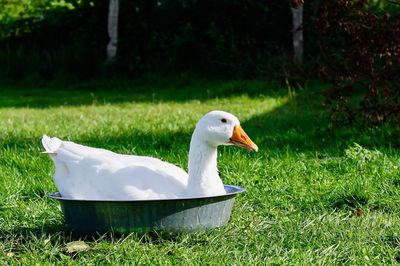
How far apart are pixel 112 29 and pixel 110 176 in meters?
13.7

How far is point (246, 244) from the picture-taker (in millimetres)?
4188

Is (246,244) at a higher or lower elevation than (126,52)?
higher

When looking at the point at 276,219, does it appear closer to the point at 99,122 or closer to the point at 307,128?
the point at 307,128

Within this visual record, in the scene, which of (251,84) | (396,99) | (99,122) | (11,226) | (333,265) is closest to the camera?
(333,265)

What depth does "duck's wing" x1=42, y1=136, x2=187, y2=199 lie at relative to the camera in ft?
14.4

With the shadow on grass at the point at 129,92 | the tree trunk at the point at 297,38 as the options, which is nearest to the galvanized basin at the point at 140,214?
the shadow on grass at the point at 129,92

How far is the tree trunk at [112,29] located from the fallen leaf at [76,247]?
544 inches

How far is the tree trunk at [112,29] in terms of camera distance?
57.6ft

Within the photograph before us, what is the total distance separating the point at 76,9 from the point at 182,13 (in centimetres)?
262

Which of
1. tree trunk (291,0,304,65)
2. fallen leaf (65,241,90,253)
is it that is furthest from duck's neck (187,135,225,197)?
tree trunk (291,0,304,65)

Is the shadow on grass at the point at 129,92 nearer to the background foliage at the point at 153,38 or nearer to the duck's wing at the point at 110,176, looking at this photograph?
the background foliage at the point at 153,38

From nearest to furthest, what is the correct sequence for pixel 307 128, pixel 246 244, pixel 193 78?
pixel 246 244
pixel 307 128
pixel 193 78

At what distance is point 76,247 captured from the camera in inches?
160

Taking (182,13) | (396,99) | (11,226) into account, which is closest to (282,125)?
(396,99)
